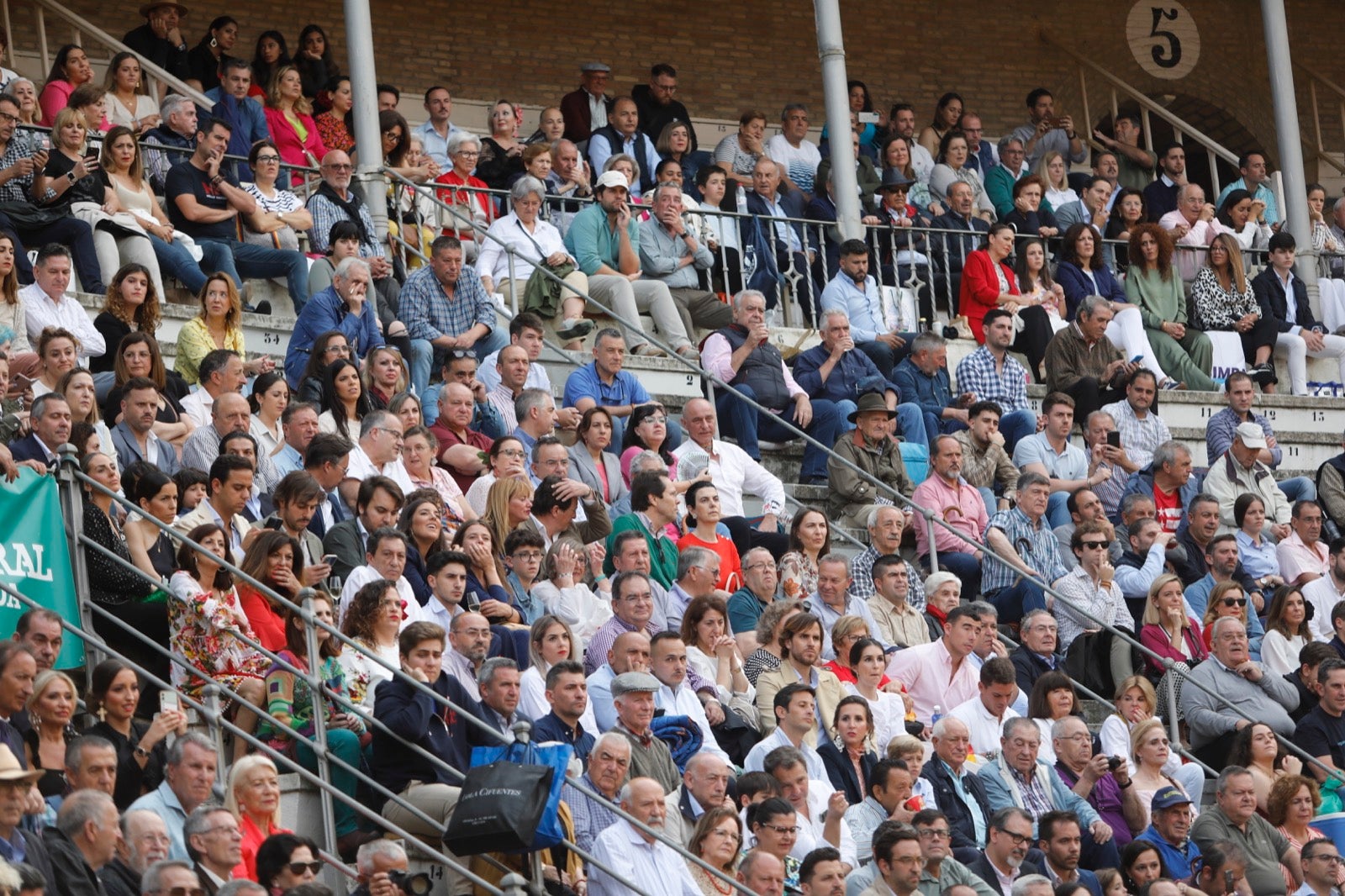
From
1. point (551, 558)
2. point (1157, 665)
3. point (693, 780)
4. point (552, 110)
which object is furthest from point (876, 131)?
point (693, 780)

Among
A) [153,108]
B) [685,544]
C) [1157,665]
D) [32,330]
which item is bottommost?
[1157,665]

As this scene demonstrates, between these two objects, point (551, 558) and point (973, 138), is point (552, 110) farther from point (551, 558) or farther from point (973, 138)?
point (551, 558)

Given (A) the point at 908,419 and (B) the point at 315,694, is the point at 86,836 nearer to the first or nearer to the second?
(B) the point at 315,694

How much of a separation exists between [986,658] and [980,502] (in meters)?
1.73

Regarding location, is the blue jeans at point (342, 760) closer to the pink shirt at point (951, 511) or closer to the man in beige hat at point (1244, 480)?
the pink shirt at point (951, 511)

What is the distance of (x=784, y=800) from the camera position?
381 inches

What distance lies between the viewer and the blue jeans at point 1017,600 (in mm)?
12828

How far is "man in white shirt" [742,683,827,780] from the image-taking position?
10.4 m

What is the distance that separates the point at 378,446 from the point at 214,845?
12.1ft

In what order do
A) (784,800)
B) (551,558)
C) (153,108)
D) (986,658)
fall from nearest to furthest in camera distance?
(784,800), (551,558), (986,658), (153,108)

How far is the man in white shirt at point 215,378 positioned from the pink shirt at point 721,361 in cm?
336

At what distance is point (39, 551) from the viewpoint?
30.2 feet

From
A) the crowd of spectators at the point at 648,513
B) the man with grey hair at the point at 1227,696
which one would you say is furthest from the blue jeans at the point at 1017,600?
the man with grey hair at the point at 1227,696

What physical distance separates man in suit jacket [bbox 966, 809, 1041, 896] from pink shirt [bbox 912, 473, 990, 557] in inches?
120
